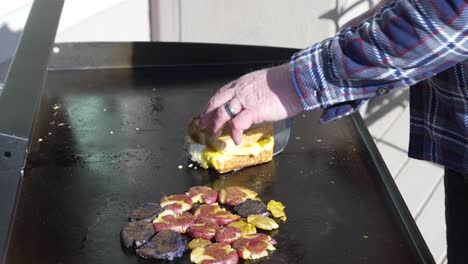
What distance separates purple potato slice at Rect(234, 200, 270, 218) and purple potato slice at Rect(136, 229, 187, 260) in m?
0.18

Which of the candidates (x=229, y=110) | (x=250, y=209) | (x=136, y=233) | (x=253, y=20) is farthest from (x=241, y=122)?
(x=253, y=20)

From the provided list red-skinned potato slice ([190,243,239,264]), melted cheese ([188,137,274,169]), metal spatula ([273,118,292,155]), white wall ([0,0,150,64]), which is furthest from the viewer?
white wall ([0,0,150,64])

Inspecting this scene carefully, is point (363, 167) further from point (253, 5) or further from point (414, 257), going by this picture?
point (253, 5)

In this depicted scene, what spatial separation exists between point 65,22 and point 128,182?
1.33 m

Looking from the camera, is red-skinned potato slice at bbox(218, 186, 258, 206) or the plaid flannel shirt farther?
Answer: red-skinned potato slice at bbox(218, 186, 258, 206)

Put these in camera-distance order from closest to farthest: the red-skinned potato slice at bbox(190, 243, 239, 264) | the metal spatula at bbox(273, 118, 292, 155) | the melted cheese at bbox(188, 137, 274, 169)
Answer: the red-skinned potato slice at bbox(190, 243, 239, 264)
the melted cheese at bbox(188, 137, 274, 169)
the metal spatula at bbox(273, 118, 292, 155)

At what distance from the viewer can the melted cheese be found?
1921mm

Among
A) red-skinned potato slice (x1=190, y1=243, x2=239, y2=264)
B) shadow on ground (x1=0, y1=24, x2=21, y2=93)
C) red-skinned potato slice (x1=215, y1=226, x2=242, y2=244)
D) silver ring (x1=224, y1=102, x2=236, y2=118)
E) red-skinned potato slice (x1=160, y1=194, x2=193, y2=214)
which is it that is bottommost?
red-skinned potato slice (x1=190, y1=243, x2=239, y2=264)

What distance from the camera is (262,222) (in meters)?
1.70

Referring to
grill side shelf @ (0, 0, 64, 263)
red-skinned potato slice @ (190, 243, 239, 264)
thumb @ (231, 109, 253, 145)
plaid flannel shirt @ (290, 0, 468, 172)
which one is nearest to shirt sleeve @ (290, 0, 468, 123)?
plaid flannel shirt @ (290, 0, 468, 172)

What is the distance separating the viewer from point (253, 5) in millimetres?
3652

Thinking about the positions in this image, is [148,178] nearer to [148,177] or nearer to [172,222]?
[148,177]

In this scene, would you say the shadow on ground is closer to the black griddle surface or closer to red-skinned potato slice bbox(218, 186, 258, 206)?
the black griddle surface

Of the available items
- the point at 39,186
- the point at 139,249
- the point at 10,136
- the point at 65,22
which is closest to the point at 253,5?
the point at 65,22
